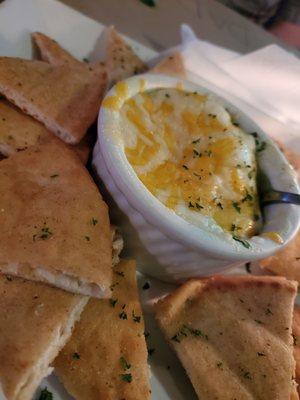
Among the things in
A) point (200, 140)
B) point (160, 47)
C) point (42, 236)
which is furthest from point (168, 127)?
point (160, 47)

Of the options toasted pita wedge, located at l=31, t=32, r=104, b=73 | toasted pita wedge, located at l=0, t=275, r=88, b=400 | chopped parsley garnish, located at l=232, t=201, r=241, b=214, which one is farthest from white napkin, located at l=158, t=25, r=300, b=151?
toasted pita wedge, located at l=0, t=275, r=88, b=400

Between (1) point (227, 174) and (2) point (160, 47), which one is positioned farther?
(2) point (160, 47)

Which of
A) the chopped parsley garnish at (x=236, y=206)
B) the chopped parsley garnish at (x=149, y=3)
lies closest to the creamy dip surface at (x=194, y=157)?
the chopped parsley garnish at (x=236, y=206)

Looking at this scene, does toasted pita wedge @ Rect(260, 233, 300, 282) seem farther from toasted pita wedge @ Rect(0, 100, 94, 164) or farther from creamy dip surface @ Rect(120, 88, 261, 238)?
toasted pita wedge @ Rect(0, 100, 94, 164)

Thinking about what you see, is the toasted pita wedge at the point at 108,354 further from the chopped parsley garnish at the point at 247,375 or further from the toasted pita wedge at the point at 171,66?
the toasted pita wedge at the point at 171,66

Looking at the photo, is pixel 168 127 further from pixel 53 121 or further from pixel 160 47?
pixel 160 47

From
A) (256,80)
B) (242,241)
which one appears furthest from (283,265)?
(256,80)

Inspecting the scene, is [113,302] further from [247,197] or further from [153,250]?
[247,197]
